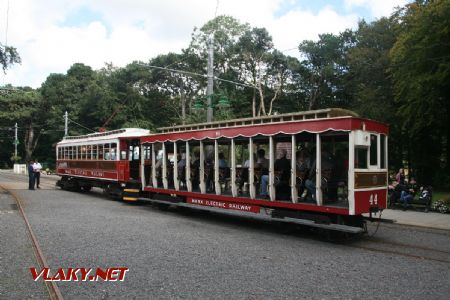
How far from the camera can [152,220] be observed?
1184 cm

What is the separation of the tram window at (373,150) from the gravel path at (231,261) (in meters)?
1.77

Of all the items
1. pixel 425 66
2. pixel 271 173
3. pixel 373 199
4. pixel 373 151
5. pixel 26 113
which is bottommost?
pixel 373 199

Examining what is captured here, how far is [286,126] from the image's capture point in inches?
380

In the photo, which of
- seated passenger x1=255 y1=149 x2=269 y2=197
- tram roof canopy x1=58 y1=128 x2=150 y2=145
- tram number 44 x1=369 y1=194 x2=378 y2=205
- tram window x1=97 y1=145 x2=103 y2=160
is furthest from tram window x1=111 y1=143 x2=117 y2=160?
tram number 44 x1=369 y1=194 x2=378 y2=205

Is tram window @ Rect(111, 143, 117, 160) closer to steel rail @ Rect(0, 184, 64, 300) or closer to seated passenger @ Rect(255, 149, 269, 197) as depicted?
steel rail @ Rect(0, 184, 64, 300)

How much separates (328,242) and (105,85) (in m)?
43.5

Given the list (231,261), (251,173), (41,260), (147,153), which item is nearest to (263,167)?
(251,173)

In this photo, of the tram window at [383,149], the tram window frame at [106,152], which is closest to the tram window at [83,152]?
the tram window frame at [106,152]

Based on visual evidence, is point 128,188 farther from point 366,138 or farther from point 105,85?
point 105,85

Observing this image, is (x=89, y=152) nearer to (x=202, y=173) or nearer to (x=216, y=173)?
(x=202, y=173)

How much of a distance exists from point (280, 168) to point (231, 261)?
3536mm

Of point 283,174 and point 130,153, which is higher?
point 130,153

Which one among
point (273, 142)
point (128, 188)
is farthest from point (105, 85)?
point (273, 142)

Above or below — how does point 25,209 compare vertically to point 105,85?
below
